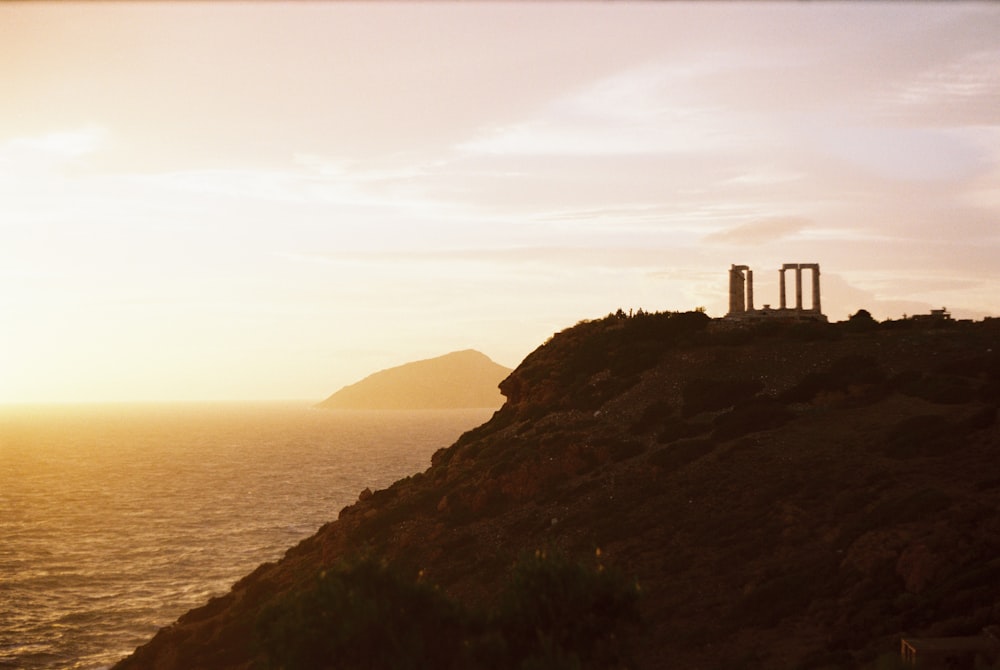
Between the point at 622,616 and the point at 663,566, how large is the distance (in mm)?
12796

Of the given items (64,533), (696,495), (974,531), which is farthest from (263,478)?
(974,531)

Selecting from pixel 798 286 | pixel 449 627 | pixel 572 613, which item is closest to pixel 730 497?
pixel 572 613

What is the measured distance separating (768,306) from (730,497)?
3593cm

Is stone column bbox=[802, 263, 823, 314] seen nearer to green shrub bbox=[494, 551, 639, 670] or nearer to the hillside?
the hillside

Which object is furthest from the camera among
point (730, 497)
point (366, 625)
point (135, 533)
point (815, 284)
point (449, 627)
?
point (135, 533)

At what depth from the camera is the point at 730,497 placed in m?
38.8

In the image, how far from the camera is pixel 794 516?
35000mm

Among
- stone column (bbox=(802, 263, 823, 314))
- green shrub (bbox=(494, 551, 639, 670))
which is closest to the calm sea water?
green shrub (bbox=(494, 551, 639, 670))

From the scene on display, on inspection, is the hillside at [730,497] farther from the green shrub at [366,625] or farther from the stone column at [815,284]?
the stone column at [815,284]

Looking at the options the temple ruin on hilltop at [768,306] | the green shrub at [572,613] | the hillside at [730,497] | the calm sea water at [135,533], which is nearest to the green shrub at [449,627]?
the green shrub at [572,613]

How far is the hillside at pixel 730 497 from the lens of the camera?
92.5 feet

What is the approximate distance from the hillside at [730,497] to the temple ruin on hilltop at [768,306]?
5430 millimetres

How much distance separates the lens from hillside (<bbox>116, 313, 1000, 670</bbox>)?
2819cm

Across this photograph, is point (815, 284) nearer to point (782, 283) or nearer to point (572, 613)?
point (782, 283)
